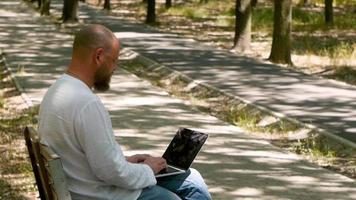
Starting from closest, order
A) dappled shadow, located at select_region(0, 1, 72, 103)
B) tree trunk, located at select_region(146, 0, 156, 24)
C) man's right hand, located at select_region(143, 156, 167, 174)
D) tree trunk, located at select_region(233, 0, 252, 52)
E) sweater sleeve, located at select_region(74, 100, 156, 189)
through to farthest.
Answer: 1. sweater sleeve, located at select_region(74, 100, 156, 189)
2. man's right hand, located at select_region(143, 156, 167, 174)
3. dappled shadow, located at select_region(0, 1, 72, 103)
4. tree trunk, located at select_region(233, 0, 252, 52)
5. tree trunk, located at select_region(146, 0, 156, 24)

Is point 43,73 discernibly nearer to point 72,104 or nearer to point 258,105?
point 258,105

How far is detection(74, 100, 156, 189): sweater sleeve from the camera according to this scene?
373 cm

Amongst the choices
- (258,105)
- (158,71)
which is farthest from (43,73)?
(258,105)

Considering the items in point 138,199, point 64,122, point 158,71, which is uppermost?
point 64,122

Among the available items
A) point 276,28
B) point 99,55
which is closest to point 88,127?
point 99,55

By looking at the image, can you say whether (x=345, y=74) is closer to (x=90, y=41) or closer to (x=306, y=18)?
(x=90, y=41)

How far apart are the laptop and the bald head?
1.06 metres

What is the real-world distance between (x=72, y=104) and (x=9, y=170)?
4083mm

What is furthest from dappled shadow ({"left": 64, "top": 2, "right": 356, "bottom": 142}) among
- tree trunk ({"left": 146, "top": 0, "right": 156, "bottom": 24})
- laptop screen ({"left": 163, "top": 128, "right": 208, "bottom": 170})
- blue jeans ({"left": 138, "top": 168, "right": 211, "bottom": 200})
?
tree trunk ({"left": 146, "top": 0, "right": 156, "bottom": 24})

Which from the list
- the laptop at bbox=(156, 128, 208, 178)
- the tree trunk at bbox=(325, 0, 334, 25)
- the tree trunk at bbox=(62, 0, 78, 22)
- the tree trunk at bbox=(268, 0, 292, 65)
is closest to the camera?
the laptop at bbox=(156, 128, 208, 178)

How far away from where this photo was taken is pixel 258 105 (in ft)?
39.5

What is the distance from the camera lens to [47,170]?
3.71 m

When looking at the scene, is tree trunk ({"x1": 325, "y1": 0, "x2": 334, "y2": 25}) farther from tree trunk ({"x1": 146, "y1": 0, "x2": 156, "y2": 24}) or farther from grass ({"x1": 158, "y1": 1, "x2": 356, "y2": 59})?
tree trunk ({"x1": 146, "y1": 0, "x2": 156, "y2": 24})

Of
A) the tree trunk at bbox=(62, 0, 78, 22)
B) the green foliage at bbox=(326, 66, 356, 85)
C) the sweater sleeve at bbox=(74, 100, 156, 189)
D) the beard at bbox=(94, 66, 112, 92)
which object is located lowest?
the green foliage at bbox=(326, 66, 356, 85)
